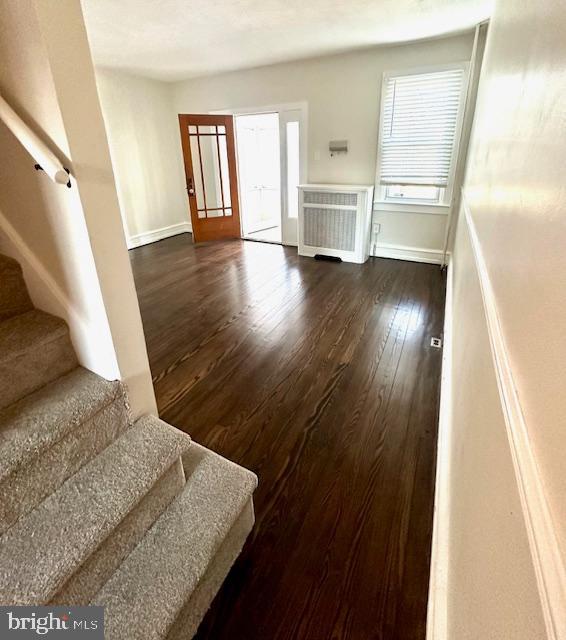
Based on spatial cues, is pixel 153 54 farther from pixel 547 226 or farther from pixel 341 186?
pixel 547 226

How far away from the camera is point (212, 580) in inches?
43.9

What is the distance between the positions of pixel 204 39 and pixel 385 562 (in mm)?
4520

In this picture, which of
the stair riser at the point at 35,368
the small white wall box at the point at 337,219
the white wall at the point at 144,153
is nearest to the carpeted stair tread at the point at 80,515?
the stair riser at the point at 35,368

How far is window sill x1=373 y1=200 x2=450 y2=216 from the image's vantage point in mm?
4125

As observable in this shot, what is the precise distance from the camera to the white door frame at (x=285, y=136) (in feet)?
15.1

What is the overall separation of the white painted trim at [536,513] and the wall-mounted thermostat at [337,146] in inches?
172

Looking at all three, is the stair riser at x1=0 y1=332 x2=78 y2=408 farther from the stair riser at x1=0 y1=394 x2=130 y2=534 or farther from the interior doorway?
the interior doorway

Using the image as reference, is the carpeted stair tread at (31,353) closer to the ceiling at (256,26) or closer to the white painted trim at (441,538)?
the white painted trim at (441,538)

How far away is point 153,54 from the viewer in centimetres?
397

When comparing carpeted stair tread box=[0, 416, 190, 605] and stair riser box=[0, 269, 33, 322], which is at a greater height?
stair riser box=[0, 269, 33, 322]

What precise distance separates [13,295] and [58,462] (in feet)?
2.17

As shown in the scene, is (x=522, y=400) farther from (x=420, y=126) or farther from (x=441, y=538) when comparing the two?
(x=420, y=126)

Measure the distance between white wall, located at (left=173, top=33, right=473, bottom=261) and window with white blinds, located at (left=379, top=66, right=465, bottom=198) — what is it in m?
0.15

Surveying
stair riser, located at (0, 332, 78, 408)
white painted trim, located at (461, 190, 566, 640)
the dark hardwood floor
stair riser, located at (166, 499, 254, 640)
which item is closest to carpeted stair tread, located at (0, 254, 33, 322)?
stair riser, located at (0, 332, 78, 408)
